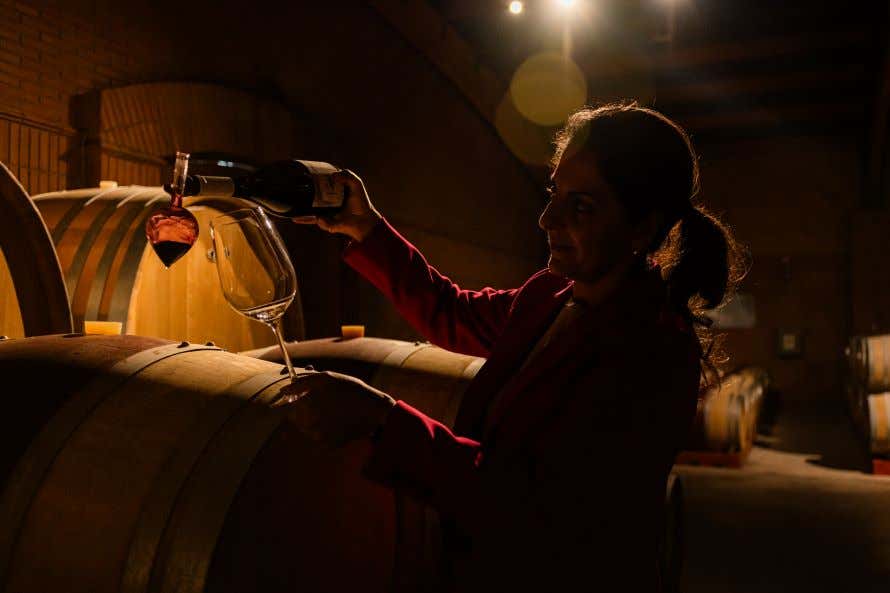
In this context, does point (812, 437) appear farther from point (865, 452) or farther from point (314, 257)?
point (314, 257)

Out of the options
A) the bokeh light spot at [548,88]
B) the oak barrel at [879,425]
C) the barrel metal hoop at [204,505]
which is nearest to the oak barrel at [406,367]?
the barrel metal hoop at [204,505]

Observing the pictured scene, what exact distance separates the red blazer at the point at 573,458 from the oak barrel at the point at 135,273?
5.91 ft

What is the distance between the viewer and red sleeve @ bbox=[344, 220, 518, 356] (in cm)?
179

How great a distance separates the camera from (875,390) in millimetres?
6828

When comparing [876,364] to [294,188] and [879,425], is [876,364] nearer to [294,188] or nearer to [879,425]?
[879,425]

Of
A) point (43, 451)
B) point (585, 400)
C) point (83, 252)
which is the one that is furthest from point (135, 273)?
point (585, 400)

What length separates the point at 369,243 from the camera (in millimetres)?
1767

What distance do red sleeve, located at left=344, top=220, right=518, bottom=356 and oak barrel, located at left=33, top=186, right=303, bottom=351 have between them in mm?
1181

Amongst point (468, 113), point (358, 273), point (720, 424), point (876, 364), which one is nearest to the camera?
point (720, 424)

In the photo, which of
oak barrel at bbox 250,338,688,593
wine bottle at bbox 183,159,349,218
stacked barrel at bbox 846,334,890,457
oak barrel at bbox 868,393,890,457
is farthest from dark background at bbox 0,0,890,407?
oak barrel at bbox 868,393,890,457

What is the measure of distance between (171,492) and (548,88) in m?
11.1

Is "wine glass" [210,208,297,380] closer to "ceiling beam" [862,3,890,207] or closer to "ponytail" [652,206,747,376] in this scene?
"ponytail" [652,206,747,376]

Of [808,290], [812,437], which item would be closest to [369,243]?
[812,437]

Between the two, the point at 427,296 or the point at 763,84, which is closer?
the point at 427,296
